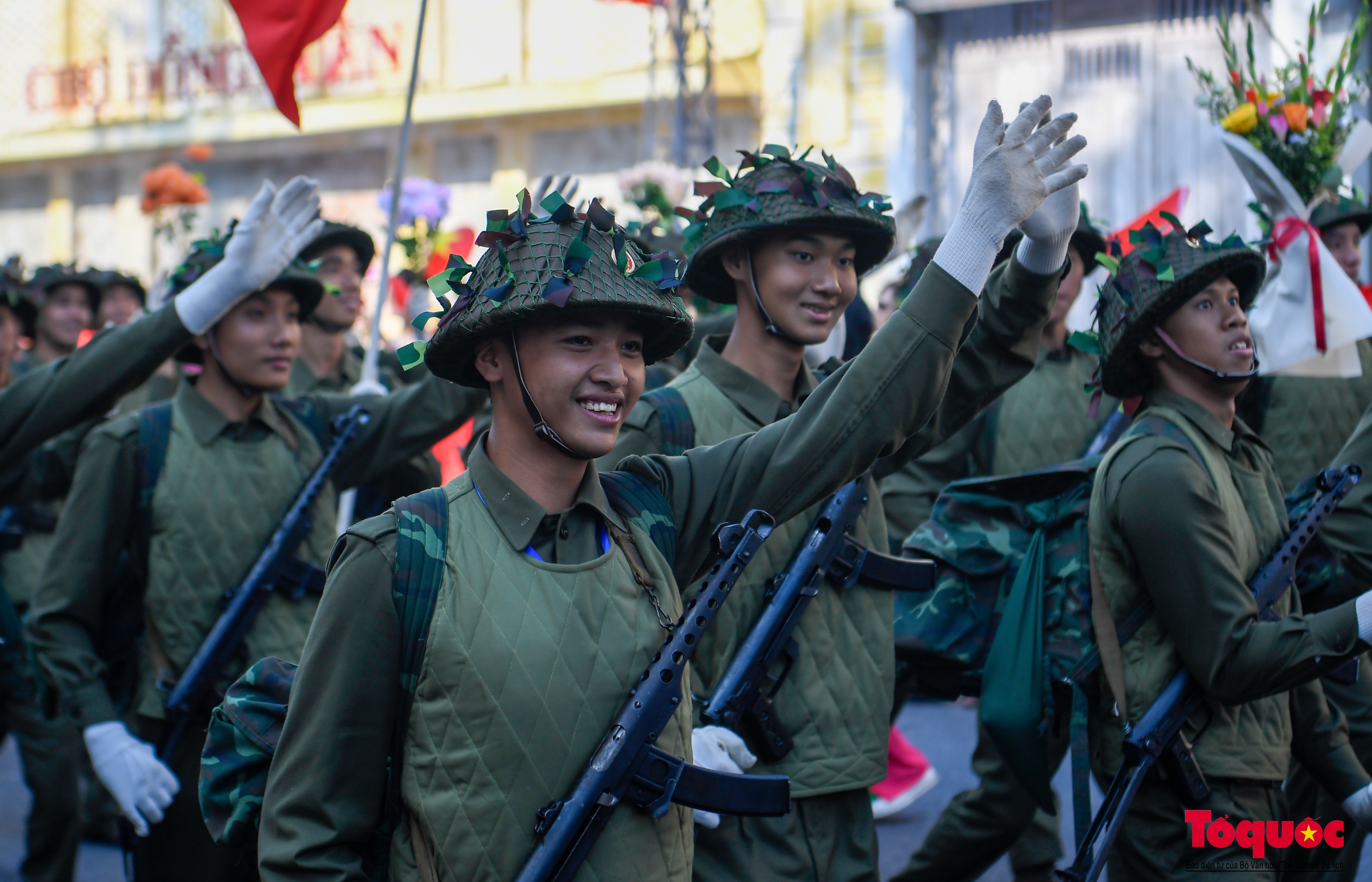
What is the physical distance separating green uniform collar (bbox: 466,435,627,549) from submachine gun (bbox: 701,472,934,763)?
836mm

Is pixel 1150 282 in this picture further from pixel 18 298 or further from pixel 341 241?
pixel 18 298

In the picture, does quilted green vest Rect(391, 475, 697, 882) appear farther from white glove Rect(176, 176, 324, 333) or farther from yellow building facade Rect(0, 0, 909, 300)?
yellow building facade Rect(0, 0, 909, 300)

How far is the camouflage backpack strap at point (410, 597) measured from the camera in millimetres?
2121

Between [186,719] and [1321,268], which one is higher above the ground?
[1321,268]

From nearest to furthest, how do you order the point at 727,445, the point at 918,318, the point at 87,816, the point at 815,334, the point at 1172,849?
the point at 918,318
the point at 727,445
the point at 1172,849
the point at 815,334
the point at 87,816

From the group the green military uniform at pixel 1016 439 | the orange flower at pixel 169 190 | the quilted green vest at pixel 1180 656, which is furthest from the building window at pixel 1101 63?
the quilted green vest at pixel 1180 656

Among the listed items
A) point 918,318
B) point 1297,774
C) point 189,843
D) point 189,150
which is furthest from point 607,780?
point 189,150

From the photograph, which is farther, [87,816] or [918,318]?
[87,816]

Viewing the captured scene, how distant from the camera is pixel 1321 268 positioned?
14.5 feet

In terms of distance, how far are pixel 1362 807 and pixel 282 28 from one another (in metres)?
3.95

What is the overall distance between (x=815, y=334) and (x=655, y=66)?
11.1 metres

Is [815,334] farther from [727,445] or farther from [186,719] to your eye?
[186,719]

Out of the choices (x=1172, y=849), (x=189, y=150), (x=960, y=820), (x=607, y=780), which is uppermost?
(x=189, y=150)

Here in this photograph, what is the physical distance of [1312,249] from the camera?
4.47 metres
